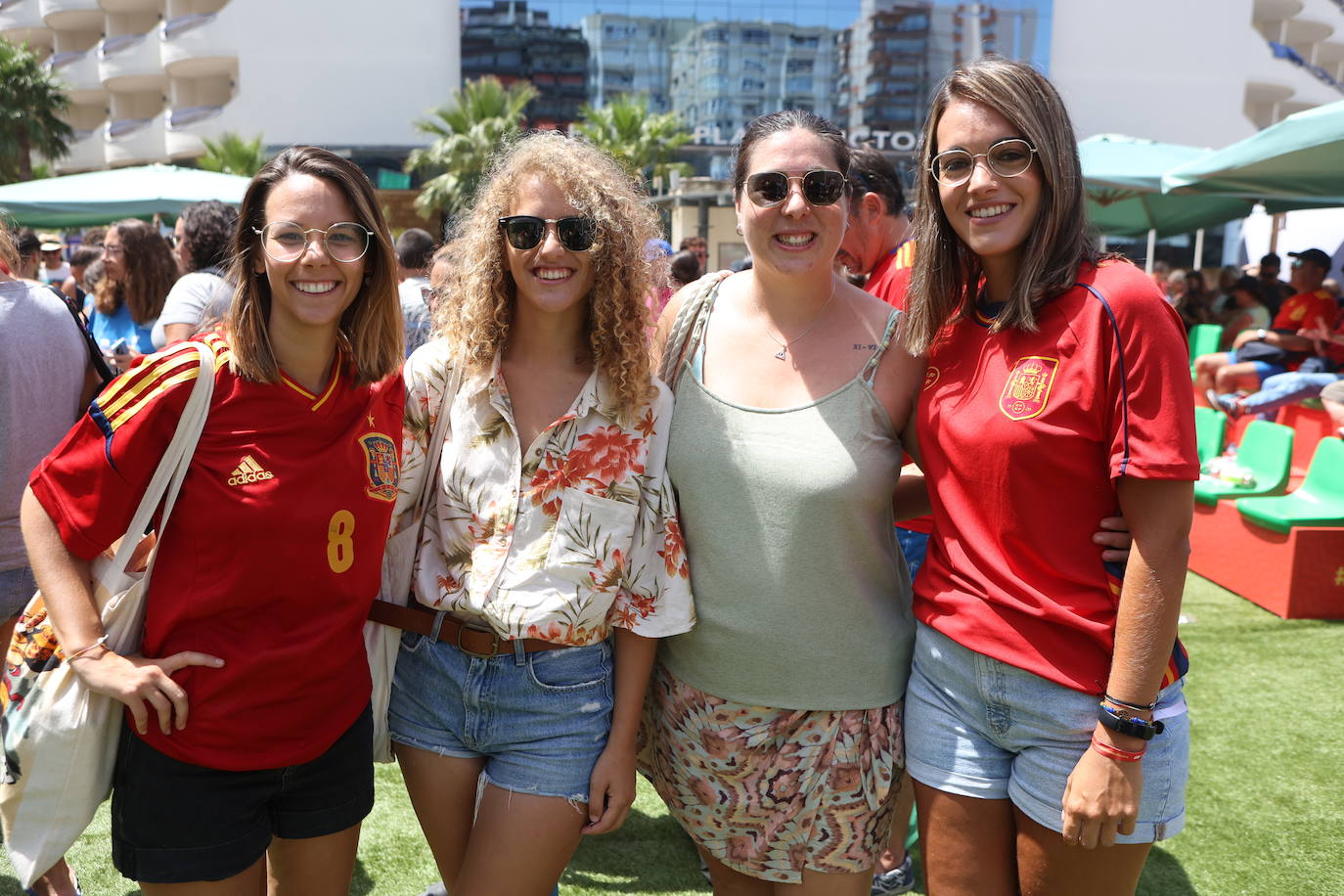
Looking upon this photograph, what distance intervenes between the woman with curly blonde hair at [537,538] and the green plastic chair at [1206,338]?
34.7ft

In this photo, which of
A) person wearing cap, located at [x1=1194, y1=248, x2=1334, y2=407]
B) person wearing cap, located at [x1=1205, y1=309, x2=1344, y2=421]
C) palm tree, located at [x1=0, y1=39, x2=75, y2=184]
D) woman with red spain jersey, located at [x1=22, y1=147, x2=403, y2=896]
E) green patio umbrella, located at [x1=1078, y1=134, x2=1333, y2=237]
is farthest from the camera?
palm tree, located at [x1=0, y1=39, x2=75, y2=184]

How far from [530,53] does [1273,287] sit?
128 ft

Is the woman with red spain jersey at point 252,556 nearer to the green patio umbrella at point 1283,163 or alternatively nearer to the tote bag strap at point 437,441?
the tote bag strap at point 437,441

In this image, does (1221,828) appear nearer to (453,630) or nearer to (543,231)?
(453,630)

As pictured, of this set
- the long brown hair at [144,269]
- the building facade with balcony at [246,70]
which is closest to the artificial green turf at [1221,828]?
the long brown hair at [144,269]

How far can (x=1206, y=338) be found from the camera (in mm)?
11312

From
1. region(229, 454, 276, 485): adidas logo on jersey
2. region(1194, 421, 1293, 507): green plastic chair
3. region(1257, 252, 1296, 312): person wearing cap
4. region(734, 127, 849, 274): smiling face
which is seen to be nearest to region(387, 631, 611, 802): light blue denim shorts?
region(229, 454, 276, 485): adidas logo on jersey

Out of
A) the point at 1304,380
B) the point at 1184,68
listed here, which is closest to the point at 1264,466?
the point at 1304,380

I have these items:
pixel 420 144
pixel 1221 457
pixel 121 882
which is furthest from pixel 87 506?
pixel 420 144

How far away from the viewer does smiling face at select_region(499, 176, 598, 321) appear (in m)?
2.11

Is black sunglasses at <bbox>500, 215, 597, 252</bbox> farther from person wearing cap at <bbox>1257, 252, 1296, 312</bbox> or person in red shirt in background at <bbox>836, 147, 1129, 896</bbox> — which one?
person wearing cap at <bbox>1257, 252, 1296, 312</bbox>

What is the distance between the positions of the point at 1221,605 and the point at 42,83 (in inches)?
1601

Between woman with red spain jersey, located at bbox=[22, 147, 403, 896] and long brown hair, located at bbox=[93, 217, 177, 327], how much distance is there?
4206 millimetres

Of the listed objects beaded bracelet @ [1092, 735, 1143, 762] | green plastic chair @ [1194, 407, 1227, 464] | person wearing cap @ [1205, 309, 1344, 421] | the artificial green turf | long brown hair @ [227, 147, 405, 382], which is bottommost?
the artificial green turf
